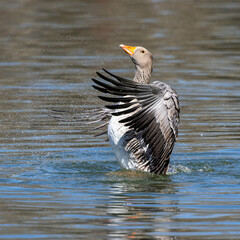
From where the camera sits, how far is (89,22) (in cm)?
2662

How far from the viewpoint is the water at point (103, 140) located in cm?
840

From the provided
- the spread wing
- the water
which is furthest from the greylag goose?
the water

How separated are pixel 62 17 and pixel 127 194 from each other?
1925 centimetres

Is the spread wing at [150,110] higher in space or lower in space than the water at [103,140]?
higher

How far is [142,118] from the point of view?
996 centimetres

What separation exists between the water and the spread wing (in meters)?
0.56

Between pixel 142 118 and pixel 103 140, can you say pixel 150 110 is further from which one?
pixel 103 140

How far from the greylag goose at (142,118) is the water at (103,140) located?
0.89ft

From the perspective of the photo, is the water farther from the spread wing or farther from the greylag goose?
the spread wing

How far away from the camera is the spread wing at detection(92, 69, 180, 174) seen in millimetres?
9703

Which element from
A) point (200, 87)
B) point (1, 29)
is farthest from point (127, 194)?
point (1, 29)

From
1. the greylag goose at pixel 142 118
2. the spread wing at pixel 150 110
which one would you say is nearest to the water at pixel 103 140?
the greylag goose at pixel 142 118

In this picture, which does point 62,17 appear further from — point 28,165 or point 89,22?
point 28,165

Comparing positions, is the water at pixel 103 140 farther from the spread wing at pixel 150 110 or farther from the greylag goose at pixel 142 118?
the spread wing at pixel 150 110
